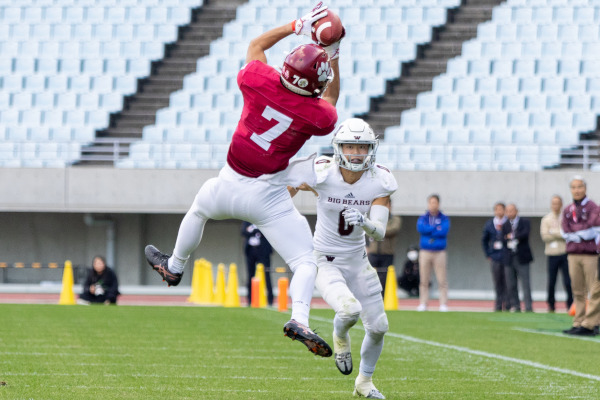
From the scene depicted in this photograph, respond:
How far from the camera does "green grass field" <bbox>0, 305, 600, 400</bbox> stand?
6.74 metres

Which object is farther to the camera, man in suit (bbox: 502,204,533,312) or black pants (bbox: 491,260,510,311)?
black pants (bbox: 491,260,510,311)

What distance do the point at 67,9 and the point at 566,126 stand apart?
494 inches

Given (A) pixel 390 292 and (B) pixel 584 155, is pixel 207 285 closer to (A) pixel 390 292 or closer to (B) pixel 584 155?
(A) pixel 390 292

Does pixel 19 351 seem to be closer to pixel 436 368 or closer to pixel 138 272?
pixel 436 368

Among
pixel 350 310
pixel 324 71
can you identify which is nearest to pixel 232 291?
pixel 350 310

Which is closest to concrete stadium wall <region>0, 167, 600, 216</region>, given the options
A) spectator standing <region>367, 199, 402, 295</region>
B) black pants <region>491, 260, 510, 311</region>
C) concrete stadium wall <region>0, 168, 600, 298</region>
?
concrete stadium wall <region>0, 168, 600, 298</region>

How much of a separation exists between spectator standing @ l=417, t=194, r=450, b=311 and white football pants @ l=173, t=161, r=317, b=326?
10481mm

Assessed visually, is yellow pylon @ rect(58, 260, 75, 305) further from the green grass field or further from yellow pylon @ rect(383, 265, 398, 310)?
yellow pylon @ rect(383, 265, 398, 310)

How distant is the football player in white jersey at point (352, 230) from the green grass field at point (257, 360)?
1.03ft

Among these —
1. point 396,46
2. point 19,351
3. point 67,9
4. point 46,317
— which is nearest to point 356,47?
point 396,46

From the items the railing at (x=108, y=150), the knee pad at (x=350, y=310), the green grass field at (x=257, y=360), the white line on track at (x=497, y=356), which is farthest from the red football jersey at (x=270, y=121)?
the railing at (x=108, y=150)

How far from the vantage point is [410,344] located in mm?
10281

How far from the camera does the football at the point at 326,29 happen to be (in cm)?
583

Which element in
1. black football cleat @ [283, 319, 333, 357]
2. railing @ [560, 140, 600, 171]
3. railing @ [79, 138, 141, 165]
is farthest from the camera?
railing @ [79, 138, 141, 165]
